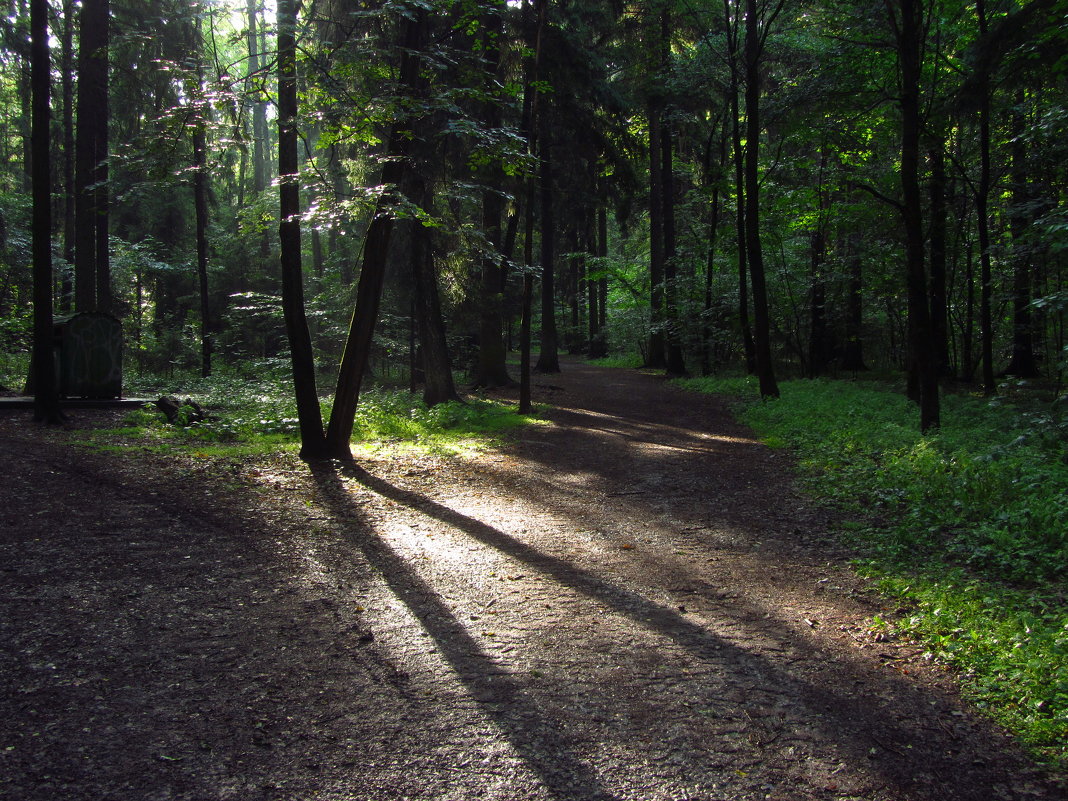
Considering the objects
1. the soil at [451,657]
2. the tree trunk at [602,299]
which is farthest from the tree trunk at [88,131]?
the tree trunk at [602,299]

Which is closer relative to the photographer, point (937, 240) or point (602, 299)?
point (937, 240)

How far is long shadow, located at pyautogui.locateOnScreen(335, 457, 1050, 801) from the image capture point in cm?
271

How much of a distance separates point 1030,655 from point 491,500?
5187 millimetres

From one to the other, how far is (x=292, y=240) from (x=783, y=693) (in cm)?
784

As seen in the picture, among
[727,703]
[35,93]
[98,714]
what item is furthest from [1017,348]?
[35,93]

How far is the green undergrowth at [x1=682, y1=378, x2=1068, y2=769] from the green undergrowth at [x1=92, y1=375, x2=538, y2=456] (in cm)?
551

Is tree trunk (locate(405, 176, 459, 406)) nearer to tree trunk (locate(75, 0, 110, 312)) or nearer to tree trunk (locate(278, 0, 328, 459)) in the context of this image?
tree trunk (locate(278, 0, 328, 459))

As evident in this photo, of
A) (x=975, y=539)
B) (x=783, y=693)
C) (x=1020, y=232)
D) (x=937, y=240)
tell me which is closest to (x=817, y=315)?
(x=937, y=240)

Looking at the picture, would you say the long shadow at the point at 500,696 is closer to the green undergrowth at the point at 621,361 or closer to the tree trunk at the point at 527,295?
the tree trunk at the point at 527,295

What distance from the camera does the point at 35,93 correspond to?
9758 mm

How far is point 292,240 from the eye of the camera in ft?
28.7

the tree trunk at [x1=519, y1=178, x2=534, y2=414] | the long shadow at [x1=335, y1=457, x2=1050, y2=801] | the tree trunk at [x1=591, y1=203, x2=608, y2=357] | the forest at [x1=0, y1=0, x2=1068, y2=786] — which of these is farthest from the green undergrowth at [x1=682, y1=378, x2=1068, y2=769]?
the tree trunk at [x1=591, y1=203, x2=608, y2=357]

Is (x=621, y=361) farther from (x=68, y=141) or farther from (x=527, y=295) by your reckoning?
(x=68, y=141)

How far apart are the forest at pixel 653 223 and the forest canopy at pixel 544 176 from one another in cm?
10
